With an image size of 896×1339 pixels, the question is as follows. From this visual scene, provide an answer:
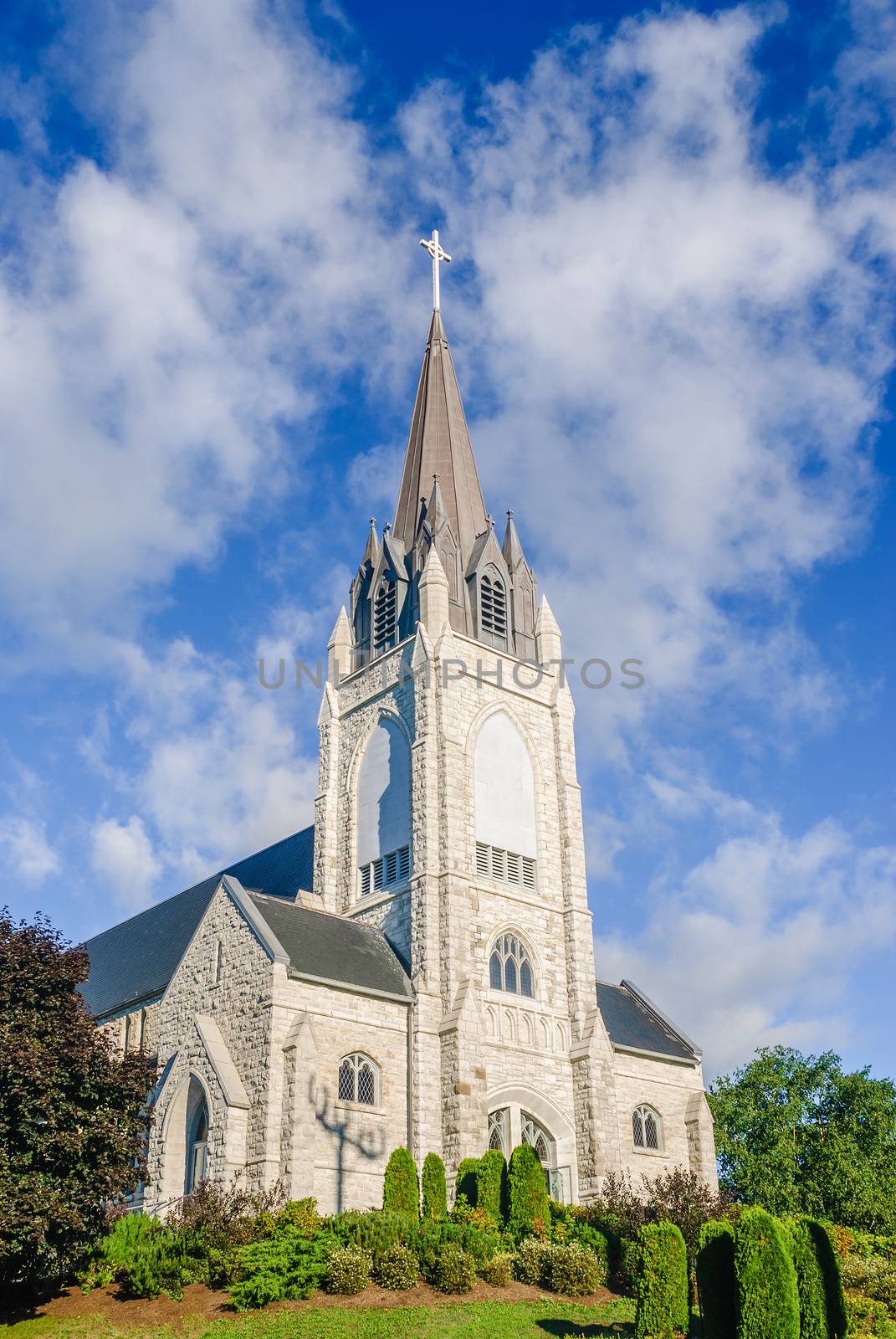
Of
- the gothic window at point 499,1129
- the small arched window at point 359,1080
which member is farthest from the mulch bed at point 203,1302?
the gothic window at point 499,1129

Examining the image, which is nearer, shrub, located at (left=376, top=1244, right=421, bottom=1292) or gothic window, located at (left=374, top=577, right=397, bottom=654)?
shrub, located at (left=376, top=1244, right=421, bottom=1292)

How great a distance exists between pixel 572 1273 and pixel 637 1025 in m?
14.6

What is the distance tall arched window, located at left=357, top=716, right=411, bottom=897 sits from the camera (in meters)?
33.1

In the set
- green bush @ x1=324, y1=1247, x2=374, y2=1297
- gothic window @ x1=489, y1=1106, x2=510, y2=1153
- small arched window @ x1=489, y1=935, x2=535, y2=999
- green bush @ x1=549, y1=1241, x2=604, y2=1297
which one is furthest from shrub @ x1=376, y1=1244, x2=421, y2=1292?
small arched window @ x1=489, y1=935, x2=535, y2=999

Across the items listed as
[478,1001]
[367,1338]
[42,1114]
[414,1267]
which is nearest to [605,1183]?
[478,1001]

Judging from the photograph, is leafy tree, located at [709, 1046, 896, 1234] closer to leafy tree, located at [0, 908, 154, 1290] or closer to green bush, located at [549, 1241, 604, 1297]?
green bush, located at [549, 1241, 604, 1297]

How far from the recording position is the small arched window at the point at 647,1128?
1282 inches

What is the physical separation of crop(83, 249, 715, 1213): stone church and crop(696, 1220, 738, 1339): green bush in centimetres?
1181

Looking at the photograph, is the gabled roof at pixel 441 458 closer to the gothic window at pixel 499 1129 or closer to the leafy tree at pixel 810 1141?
the gothic window at pixel 499 1129

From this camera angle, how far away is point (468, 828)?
32.3 meters

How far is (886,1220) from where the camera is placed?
3938 cm

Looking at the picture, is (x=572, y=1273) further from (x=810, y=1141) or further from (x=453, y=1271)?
(x=810, y=1141)

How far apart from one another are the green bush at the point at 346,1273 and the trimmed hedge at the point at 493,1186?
4.97 meters

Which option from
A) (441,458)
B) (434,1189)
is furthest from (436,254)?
(434,1189)
